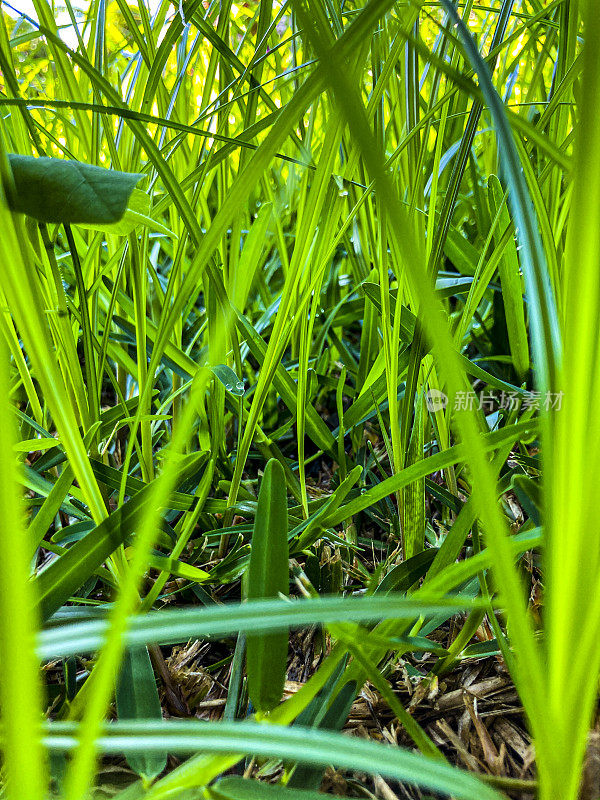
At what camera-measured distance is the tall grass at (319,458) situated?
0.18 meters

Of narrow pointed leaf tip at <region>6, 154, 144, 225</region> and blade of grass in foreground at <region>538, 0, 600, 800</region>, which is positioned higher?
narrow pointed leaf tip at <region>6, 154, 144, 225</region>

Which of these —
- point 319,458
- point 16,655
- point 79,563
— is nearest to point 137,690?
point 79,563

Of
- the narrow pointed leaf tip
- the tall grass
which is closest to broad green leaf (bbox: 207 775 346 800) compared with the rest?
the tall grass

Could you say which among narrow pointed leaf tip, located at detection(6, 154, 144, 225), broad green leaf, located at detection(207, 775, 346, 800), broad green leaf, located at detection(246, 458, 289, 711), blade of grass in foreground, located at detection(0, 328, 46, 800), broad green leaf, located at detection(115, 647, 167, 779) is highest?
narrow pointed leaf tip, located at detection(6, 154, 144, 225)

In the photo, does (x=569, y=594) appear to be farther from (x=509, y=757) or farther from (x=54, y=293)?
(x=54, y=293)

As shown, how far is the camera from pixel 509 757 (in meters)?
0.29

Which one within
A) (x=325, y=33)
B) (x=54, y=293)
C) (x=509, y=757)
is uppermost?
(x=325, y=33)

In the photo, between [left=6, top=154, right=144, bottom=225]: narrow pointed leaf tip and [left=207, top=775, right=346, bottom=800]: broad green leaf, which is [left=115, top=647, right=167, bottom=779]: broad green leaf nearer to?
[left=207, top=775, right=346, bottom=800]: broad green leaf

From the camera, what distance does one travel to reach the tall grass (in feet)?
0.60

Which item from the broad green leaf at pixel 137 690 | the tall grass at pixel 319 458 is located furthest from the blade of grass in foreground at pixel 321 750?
the broad green leaf at pixel 137 690

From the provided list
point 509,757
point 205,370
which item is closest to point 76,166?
point 205,370

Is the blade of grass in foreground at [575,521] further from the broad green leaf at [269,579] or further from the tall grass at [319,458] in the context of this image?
the broad green leaf at [269,579]

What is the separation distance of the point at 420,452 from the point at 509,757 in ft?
0.69

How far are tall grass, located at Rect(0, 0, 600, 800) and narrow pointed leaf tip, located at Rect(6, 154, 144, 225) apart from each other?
1 cm
